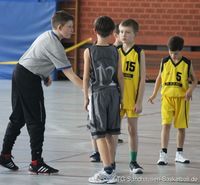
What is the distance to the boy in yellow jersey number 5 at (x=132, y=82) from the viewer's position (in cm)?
816

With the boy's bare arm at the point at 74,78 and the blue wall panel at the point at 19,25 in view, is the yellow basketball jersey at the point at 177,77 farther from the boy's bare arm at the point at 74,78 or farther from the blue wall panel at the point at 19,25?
the blue wall panel at the point at 19,25

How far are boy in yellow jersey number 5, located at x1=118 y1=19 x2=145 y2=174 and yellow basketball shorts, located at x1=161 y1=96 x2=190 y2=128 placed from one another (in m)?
0.64

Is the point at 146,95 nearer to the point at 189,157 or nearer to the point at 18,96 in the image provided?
the point at 189,157

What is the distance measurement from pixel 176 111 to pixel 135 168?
1117 millimetres

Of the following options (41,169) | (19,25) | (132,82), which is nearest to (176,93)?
(132,82)

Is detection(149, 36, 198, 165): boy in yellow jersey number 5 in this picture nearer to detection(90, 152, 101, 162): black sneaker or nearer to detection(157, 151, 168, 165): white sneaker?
detection(157, 151, 168, 165): white sneaker

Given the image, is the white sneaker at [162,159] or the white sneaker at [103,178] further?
the white sneaker at [162,159]

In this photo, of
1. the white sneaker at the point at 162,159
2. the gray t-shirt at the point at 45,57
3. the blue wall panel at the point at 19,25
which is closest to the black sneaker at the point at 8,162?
the gray t-shirt at the point at 45,57

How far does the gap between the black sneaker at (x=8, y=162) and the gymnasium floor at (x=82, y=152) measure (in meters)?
0.07

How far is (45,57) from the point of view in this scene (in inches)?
307

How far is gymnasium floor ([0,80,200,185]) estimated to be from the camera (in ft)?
25.1

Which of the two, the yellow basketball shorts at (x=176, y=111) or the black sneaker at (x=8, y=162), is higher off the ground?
the yellow basketball shorts at (x=176, y=111)

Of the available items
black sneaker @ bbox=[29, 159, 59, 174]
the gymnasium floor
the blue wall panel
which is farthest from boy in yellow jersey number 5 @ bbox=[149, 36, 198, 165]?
the blue wall panel

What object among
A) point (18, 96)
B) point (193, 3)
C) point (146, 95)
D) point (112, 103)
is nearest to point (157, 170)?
point (112, 103)
